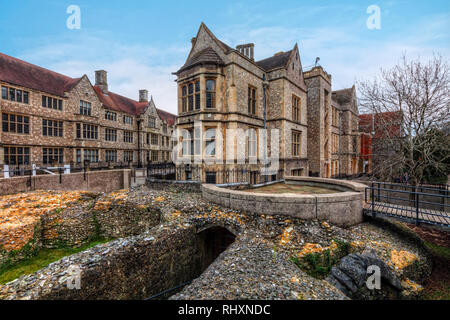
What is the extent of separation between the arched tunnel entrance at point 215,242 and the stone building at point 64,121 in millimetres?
21173

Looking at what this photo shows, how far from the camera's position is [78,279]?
15.2ft

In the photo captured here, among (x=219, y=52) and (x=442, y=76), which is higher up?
(x=219, y=52)

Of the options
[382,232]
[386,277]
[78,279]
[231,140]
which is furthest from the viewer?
[231,140]

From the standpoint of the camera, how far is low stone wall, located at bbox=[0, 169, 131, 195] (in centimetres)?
1225

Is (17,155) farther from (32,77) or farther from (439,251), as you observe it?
(439,251)

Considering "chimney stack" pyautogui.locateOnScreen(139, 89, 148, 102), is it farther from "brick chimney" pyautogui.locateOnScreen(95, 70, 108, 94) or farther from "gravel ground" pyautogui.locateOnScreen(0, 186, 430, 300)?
"gravel ground" pyautogui.locateOnScreen(0, 186, 430, 300)

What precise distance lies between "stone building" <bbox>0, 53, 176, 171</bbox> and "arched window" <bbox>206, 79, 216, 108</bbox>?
18.2m

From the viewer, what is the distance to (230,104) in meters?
15.1

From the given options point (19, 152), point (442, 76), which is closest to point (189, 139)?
point (442, 76)

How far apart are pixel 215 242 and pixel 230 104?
34.3 ft

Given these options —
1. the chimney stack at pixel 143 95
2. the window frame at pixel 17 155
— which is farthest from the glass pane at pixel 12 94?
the chimney stack at pixel 143 95

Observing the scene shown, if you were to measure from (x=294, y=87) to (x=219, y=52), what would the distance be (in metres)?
8.98

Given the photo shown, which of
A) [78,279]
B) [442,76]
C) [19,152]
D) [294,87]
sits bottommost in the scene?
[78,279]
